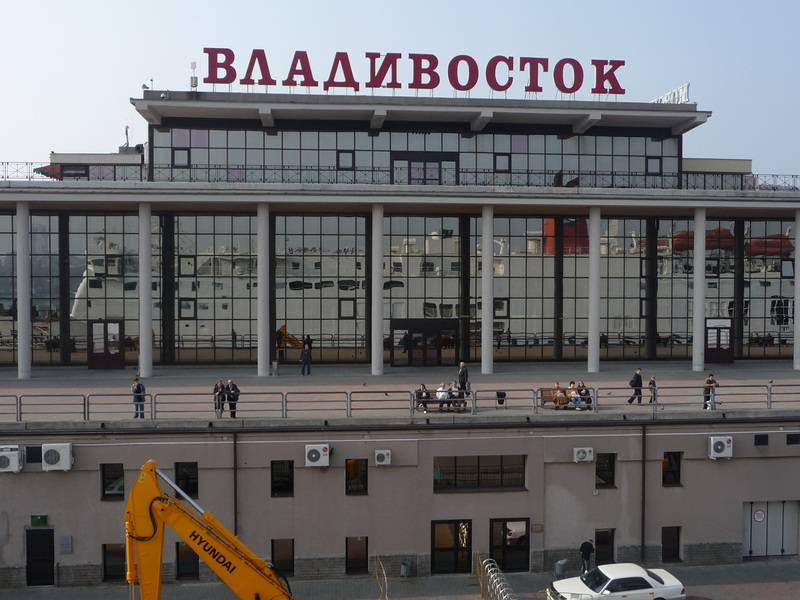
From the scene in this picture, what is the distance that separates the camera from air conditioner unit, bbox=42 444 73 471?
1852 centimetres

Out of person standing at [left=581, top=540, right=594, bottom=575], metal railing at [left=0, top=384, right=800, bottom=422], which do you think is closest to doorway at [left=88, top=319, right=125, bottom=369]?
metal railing at [left=0, top=384, right=800, bottom=422]

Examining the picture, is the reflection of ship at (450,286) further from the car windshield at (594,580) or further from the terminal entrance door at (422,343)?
the car windshield at (594,580)

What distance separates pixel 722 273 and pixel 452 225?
16.2 m

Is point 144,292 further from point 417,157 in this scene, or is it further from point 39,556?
point 417,157

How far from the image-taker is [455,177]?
3503cm

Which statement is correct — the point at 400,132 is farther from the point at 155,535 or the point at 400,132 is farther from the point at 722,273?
the point at 155,535

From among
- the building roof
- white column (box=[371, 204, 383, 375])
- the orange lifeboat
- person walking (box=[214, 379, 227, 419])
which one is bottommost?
person walking (box=[214, 379, 227, 419])

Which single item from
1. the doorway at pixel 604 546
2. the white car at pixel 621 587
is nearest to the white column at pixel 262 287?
the doorway at pixel 604 546

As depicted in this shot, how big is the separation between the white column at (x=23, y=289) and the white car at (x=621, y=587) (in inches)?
1011

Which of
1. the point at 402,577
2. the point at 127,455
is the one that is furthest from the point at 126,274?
the point at 402,577

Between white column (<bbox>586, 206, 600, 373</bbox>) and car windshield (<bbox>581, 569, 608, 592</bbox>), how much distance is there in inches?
594

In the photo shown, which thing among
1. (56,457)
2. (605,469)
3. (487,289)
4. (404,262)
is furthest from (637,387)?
(56,457)

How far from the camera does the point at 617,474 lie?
2030 centimetres

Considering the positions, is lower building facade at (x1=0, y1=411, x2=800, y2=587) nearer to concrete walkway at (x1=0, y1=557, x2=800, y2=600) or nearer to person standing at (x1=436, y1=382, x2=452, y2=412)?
concrete walkway at (x1=0, y1=557, x2=800, y2=600)
